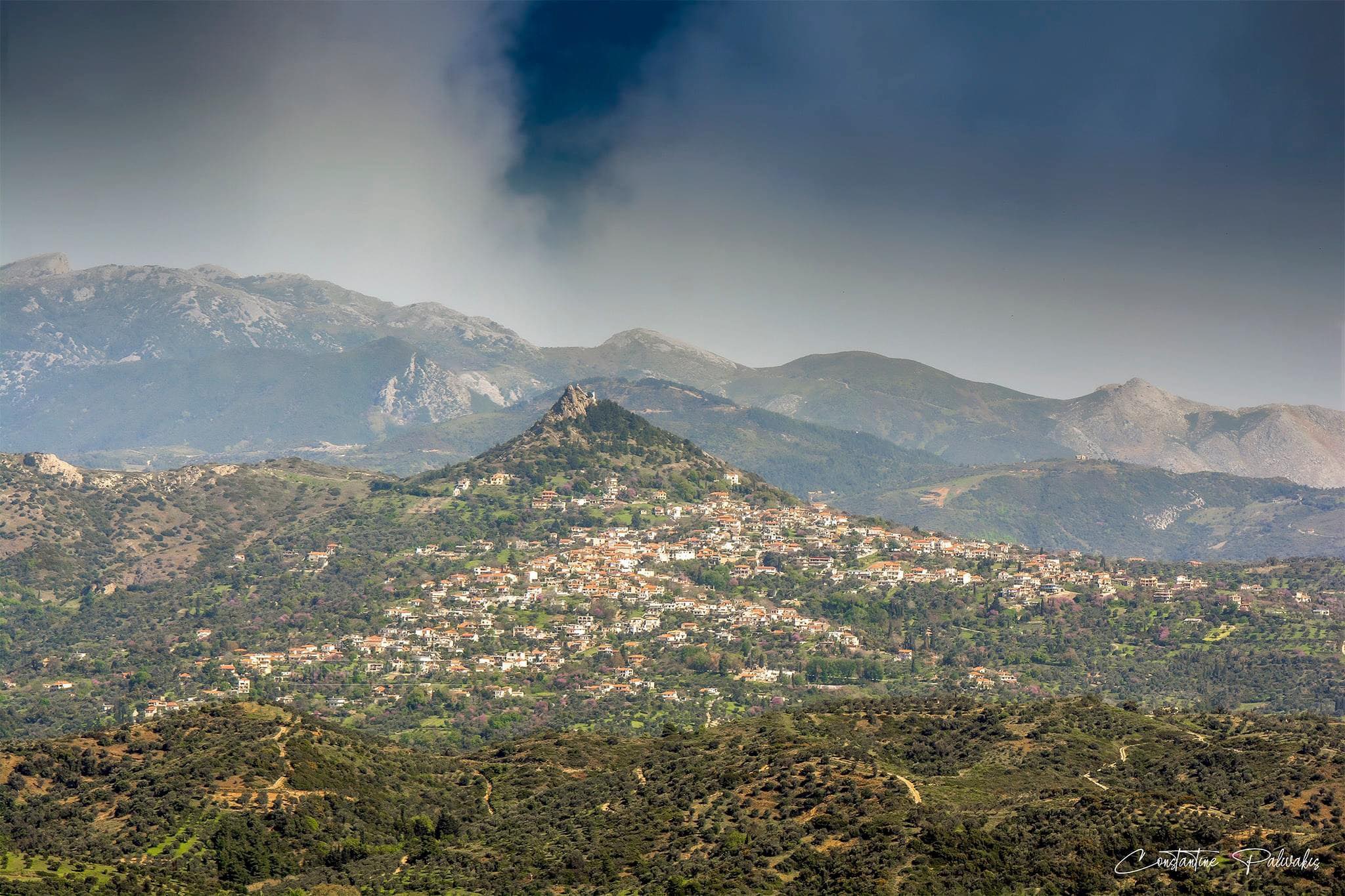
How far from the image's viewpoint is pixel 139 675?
136 m

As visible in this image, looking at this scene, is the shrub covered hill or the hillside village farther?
the hillside village

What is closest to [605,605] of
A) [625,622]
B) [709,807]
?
[625,622]

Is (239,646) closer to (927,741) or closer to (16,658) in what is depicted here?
(16,658)

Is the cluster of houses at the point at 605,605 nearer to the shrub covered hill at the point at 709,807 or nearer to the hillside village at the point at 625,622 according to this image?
the hillside village at the point at 625,622

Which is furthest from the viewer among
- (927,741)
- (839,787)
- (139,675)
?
(139,675)

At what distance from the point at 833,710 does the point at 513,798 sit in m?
23.5

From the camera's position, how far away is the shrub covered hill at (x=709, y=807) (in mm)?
52000

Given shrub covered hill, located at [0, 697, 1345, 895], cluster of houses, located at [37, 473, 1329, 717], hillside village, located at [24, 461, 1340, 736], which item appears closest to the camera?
shrub covered hill, located at [0, 697, 1345, 895]

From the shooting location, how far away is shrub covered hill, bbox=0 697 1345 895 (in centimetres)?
5200

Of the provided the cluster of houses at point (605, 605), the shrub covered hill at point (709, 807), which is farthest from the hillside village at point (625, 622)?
the shrub covered hill at point (709, 807)

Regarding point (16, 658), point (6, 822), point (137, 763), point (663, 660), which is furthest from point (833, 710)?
point (16, 658)

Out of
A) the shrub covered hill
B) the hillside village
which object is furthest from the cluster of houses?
the shrub covered hill

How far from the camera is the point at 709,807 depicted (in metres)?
64.6

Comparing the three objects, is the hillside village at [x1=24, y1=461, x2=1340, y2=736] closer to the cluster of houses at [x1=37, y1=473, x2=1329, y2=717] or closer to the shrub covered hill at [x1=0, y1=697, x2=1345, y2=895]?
the cluster of houses at [x1=37, y1=473, x2=1329, y2=717]
